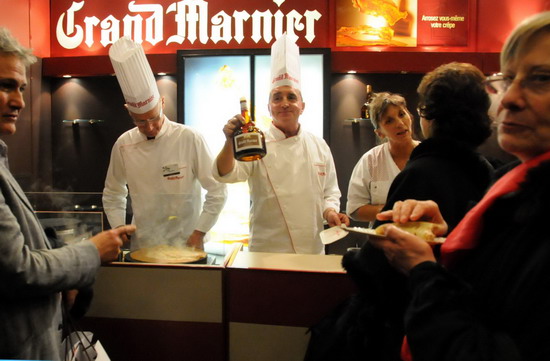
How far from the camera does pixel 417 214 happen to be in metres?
1.00

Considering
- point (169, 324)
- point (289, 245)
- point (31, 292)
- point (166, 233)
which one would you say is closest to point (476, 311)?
point (31, 292)

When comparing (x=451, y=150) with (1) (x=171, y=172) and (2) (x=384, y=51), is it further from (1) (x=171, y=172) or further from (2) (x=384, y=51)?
(2) (x=384, y=51)

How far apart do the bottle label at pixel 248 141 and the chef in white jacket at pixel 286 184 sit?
0.39 metres

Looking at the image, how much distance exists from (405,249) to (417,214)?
0.66 feet

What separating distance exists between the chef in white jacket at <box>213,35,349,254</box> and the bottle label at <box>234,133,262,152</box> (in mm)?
389

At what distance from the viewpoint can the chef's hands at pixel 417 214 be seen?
39.4 inches

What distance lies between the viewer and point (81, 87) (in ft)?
14.0

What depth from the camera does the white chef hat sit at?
2242 mm

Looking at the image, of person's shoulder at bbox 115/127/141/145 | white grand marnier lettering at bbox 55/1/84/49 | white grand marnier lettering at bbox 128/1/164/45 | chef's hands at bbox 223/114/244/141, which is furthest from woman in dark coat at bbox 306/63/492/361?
white grand marnier lettering at bbox 55/1/84/49

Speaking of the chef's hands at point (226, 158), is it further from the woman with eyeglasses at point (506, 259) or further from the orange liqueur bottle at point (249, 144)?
the woman with eyeglasses at point (506, 259)

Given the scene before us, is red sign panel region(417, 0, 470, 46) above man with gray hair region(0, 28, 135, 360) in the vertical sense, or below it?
above

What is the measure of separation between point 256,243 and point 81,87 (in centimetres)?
305

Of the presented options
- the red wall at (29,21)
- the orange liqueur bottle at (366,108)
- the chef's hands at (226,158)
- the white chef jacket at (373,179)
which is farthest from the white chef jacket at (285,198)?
the red wall at (29,21)

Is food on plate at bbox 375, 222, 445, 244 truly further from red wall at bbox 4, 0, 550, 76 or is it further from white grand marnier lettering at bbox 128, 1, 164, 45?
white grand marnier lettering at bbox 128, 1, 164, 45
